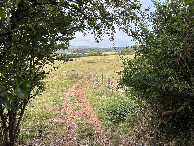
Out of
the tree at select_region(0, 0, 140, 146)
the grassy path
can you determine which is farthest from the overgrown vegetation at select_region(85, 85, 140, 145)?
the tree at select_region(0, 0, 140, 146)

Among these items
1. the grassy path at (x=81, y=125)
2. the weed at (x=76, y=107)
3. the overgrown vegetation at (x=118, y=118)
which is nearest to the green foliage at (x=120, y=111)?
the overgrown vegetation at (x=118, y=118)

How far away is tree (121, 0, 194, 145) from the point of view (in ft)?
16.3

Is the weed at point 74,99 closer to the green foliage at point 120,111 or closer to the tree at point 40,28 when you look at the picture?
the green foliage at point 120,111

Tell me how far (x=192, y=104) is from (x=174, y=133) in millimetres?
1500

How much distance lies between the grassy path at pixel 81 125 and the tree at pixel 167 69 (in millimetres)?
3181

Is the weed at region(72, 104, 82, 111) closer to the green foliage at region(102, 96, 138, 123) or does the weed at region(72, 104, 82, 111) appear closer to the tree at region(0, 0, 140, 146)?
the green foliage at region(102, 96, 138, 123)

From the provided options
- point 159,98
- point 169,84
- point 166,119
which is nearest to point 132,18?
point 169,84

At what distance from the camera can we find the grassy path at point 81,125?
8.01 metres

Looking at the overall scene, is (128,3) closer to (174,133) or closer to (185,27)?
(185,27)

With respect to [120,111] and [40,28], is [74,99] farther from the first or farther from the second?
[40,28]

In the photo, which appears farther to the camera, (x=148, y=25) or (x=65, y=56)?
(x=148, y=25)

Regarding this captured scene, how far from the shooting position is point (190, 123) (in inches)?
246

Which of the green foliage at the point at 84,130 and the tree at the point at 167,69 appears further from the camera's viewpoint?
the green foliage at the point at 84,130

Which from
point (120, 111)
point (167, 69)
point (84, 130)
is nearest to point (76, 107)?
point (120, 111)
